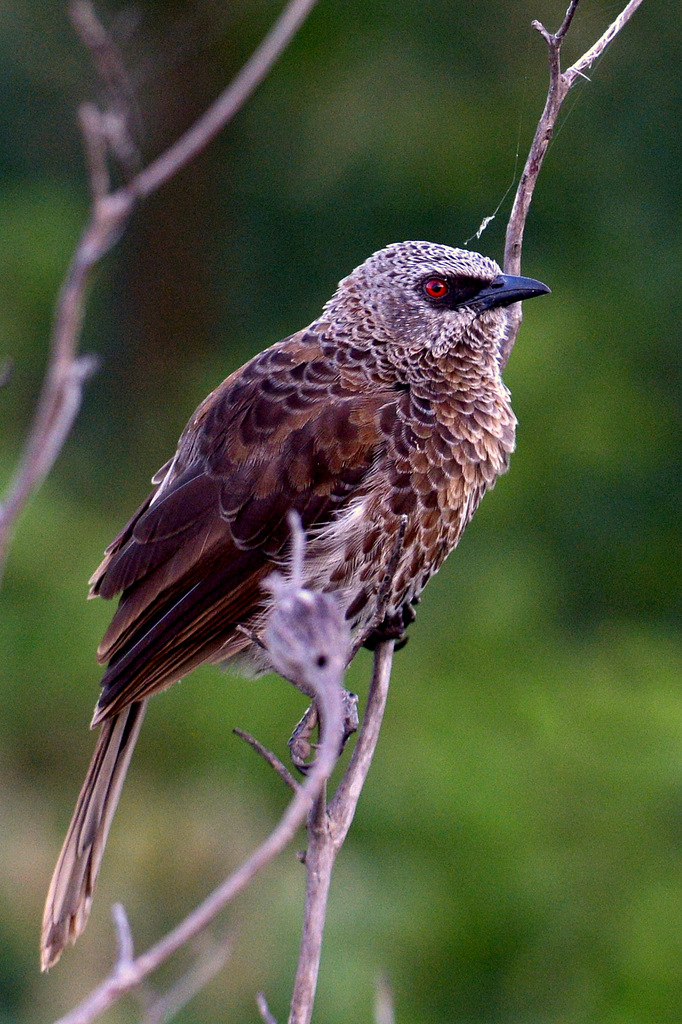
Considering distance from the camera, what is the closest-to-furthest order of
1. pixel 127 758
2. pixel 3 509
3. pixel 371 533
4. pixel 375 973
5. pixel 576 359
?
pixel 3 509 → pixel 371 533 → pixel 127 758 → pixel 375 973 → pixel 576 359

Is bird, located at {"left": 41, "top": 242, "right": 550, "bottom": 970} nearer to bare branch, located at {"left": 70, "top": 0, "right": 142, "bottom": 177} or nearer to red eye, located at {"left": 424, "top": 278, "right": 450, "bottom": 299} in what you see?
red eye, located at {"left": 424, "top": 278, "right": 450, "bottom": 299}

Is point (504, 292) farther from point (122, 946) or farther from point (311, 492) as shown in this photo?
point (122, 946)

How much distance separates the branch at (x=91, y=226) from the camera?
1086 millimetres

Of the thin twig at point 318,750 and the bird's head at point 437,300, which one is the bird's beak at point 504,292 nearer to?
the bird's head at point 437,300

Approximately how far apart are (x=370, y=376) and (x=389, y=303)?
0.26 m

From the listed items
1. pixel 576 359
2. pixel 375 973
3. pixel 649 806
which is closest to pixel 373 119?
pixel 576 359

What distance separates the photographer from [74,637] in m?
6.85

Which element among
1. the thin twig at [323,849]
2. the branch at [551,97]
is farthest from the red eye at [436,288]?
the thin twig at [323,849]

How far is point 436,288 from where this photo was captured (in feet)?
10.8

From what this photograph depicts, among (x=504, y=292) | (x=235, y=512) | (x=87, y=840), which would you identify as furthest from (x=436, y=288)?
(x=87, y=840)

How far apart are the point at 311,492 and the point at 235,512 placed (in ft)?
0.62

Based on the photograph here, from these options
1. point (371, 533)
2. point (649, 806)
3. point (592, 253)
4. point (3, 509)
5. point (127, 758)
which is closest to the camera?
point (3, 509)

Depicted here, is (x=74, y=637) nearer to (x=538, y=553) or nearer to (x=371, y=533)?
(x=538, y=553)

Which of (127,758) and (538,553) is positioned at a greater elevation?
(538,553)
